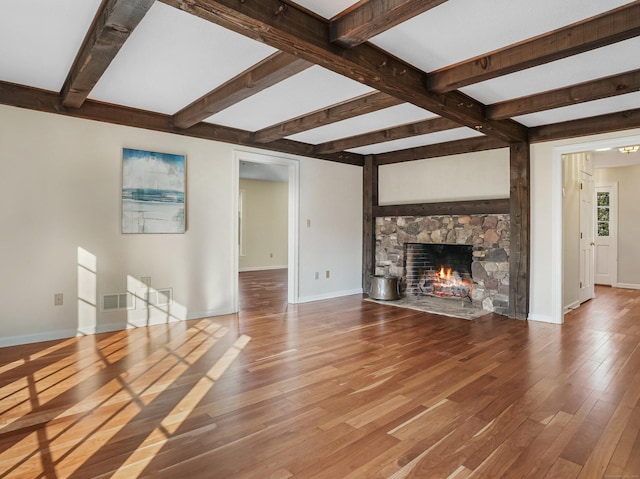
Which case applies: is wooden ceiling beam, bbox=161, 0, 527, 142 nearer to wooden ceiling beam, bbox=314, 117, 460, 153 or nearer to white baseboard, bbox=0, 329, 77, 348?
wooden ceiling beam, bbox=314, 117, 460, 153

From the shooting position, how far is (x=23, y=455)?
190cm

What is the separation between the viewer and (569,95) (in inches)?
137

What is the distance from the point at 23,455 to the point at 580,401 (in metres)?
3.23

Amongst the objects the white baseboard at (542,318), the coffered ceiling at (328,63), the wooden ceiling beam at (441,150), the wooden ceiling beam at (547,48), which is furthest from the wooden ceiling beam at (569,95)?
the white baseboard at (542,318)

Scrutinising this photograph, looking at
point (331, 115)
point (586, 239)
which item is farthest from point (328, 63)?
point (586, 239)

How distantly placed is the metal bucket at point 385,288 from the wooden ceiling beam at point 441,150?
1929 millimetres

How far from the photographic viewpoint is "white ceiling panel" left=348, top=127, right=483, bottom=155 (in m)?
5.02

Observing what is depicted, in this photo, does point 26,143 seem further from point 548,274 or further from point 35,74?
point 548,274

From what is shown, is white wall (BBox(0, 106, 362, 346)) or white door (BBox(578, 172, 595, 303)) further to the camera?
white door (BBox(578, 172, 595, 303))

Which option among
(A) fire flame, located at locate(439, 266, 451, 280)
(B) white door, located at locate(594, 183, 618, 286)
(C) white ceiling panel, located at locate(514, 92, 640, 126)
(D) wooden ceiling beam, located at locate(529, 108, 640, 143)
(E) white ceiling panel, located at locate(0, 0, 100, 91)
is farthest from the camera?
(B) white door, located at locate(594, 183, 618, 286)

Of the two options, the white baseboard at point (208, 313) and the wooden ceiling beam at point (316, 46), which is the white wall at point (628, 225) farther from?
the white baseboard at point (208, 313)

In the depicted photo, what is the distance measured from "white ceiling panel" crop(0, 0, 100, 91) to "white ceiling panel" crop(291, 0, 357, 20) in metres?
1.22

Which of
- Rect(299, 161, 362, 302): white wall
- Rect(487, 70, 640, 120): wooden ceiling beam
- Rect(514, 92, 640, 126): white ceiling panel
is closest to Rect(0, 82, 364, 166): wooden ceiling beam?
Rect(299, 161, 362, 302): white wall

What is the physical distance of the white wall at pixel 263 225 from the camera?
1028 centimetres
